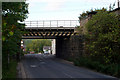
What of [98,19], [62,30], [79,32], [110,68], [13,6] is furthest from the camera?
[62,30]

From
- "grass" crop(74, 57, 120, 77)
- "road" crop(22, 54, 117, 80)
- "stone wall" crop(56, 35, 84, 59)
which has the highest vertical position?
"stone wall" crop(56, 35, 84, 59)

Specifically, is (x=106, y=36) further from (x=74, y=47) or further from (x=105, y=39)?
(x=74, y=47)

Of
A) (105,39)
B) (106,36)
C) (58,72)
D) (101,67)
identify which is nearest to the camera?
(58,72)

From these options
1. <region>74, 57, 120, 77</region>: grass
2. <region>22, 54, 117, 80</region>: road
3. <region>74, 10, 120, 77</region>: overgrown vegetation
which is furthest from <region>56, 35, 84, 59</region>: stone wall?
<region>74, 10, 120, 77</region>: overgrown vegetation

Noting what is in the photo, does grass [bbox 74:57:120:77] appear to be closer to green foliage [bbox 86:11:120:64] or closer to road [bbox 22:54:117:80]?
road [bbox 22:54:117:80]

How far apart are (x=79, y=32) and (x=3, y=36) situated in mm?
31256

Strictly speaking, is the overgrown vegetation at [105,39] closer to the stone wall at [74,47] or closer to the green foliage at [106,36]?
the green foliage at [106,36]

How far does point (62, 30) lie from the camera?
1569 inches

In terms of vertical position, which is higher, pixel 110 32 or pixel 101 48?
pixel 110 32

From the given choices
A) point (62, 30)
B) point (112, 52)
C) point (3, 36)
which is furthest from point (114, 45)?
point (3, 36)

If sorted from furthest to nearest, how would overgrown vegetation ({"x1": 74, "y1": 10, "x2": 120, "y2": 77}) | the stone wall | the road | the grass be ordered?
1. the stone wall
2. overgrown vegetation ({"x1": 74, "y1": 10, "x2": 120, "y2": 77})
3. the grass
4. the road

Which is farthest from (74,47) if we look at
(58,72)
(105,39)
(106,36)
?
(58,72)

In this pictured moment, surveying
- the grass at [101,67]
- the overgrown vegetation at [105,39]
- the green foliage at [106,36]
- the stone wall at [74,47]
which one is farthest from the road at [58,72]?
the stone wall at [74,47]

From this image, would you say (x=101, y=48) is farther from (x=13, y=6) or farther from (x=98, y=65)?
(x=13, y=6)
